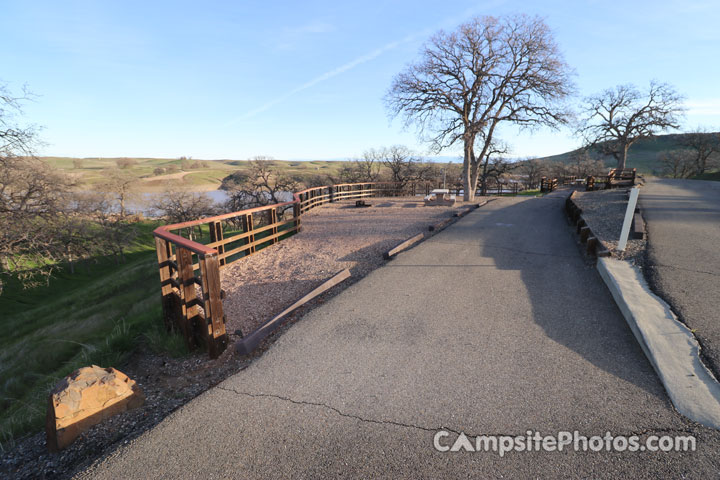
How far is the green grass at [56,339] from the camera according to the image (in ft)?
14.8

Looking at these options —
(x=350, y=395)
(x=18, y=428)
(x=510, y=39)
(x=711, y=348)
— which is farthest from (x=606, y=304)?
(x=510, y=39)

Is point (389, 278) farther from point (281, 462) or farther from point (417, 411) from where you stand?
point (281, 462)

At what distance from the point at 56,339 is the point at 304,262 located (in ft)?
21.6

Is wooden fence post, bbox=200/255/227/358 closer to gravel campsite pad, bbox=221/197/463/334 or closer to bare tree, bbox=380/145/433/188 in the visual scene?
gravel campsite pad, bbox=221/197/463/334

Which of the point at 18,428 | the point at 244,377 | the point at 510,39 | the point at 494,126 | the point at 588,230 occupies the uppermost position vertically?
the point at 510,39

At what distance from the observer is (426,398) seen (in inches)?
Result: 123

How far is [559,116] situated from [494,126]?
147 inches

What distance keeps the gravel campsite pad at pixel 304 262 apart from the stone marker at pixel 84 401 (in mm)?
1934

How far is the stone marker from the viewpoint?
2.88 meters

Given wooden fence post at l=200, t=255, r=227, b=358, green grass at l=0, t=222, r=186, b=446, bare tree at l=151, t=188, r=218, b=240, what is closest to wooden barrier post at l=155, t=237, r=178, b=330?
green grass at l=0, t=222, r=186, b=446

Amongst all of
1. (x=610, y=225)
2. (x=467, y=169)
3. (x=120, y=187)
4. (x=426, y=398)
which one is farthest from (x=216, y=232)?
(x=120, y=187)

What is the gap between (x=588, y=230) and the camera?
8203mm

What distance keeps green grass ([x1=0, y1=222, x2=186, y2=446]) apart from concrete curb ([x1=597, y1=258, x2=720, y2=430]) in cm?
537

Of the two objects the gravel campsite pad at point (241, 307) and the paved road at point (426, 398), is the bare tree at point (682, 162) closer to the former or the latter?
the gravel campsite pad at point (241, 307)
